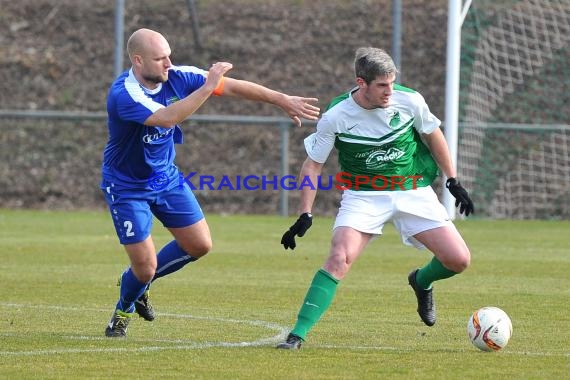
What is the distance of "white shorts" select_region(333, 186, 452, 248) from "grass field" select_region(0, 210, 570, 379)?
0.74 metres

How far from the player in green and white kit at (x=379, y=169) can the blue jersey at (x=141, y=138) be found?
957 mm

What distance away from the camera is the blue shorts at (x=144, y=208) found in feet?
25.4

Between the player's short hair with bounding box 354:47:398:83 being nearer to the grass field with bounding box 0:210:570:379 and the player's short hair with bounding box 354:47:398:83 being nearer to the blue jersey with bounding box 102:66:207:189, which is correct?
the blue jersey with bounding box 102:66:207:189

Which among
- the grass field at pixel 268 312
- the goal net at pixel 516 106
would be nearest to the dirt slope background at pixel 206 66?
the goal net at pixel 516 106

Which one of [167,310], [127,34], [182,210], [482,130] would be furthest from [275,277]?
[127,34]

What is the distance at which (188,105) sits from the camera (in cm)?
716

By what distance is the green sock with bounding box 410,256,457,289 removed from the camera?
790 centimetres

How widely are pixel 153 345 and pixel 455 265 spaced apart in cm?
201

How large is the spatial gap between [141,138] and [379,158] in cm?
156

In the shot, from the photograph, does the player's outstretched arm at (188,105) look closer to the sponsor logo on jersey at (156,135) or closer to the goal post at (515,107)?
the sponsor logo on jersey at (156,135)

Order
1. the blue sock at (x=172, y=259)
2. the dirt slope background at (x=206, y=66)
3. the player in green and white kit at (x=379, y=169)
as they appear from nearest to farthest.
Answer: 1. the player in green and white kit at (x=379, y=169)
2. the blue sock at (x=172, y=259)
3. the dirt slope background at (x=206, y=66)

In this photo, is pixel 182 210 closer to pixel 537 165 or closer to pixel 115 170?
pixel 115 170

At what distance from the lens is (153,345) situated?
736cm

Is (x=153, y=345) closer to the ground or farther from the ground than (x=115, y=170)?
closer to the ground
